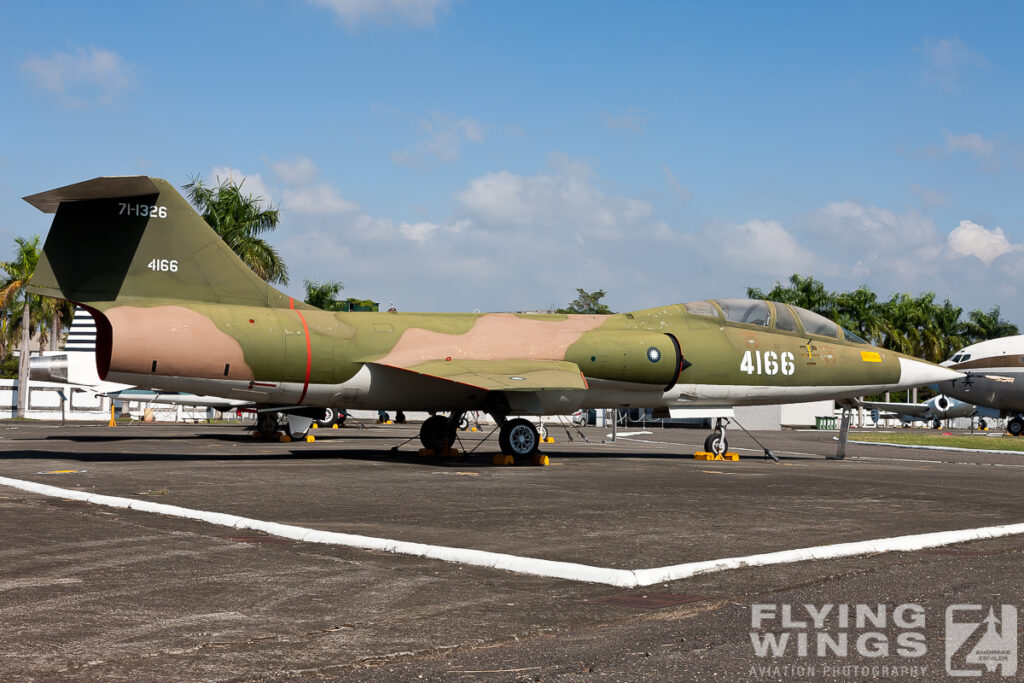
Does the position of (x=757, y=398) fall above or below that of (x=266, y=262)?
below

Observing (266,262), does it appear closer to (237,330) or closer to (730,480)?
(237,330)

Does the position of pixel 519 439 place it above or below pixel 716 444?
above

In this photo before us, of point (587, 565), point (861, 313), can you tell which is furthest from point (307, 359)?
point (861, 313)

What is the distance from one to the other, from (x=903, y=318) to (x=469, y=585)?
90779 millimetres

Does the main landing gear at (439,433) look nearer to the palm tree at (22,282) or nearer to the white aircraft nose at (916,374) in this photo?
the white aircraft nose at (916,374)

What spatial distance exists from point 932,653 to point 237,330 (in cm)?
1566

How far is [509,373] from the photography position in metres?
19.7

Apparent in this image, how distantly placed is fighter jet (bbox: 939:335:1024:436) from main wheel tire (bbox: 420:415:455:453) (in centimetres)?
3310

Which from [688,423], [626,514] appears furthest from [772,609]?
[688,423]

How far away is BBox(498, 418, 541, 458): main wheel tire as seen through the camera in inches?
768

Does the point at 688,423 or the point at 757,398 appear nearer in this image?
the point at 757,398

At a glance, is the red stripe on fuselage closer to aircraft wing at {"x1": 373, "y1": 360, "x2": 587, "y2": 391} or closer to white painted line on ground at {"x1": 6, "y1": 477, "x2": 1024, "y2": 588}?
aircraft wing at {"x1": 373, "y1": 360, "x2": 587, "y2": 391}

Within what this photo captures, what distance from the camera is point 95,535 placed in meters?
8.51

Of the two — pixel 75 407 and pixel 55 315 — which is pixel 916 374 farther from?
pixel 55 315
